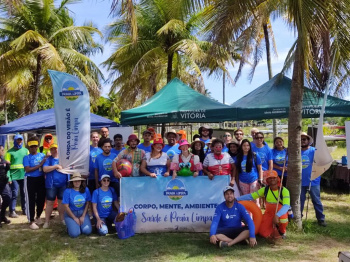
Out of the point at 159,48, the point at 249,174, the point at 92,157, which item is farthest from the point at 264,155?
the point at 159,48

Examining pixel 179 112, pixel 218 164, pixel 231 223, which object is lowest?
pixel 231 223

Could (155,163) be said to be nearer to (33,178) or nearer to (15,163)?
(33,178)

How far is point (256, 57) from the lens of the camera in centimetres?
1051

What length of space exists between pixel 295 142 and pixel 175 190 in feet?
7.46

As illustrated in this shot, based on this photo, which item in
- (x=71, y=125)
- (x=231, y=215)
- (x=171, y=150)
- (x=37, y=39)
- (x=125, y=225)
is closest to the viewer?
(x=231, y=215)

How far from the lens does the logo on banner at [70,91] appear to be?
6.97m

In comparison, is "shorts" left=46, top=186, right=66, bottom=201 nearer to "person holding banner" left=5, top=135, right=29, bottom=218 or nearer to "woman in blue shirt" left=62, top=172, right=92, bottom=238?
"woman in blue shirt" left=62, top=172, right=92, bottom=238

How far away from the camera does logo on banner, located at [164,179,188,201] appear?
665 cm

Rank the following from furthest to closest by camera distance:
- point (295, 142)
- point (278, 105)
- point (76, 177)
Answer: point (278, 105) → point (76, 177) → point (295, 142)

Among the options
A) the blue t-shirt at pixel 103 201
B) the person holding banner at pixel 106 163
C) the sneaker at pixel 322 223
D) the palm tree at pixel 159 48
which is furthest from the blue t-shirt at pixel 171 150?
the palm tree at pixel 159 48

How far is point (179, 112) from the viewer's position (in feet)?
29.2

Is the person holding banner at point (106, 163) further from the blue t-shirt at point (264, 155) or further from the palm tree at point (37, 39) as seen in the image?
the palm tree at point (37, 39)

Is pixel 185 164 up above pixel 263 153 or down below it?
below

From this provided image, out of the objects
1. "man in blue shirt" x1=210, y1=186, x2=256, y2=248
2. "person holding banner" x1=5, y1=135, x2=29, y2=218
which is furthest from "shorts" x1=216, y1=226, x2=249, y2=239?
"person holding banner" x1=5, y1=135, x2=29, y2=218
